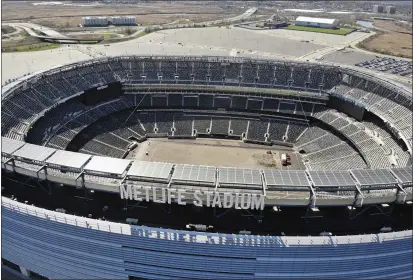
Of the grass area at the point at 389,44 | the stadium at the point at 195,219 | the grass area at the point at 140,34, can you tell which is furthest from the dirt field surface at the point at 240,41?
the stadium at the point at 195,219

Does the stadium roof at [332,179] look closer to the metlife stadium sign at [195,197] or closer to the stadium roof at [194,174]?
the metlife stadium sign at [195,197]

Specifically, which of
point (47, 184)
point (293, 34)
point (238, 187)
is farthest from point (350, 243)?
point (293, 34)

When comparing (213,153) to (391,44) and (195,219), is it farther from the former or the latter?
(391,44)

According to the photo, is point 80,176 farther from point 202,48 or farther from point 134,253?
point 202,48

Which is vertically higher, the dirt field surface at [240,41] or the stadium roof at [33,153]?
the dirt field surface at [240,41]

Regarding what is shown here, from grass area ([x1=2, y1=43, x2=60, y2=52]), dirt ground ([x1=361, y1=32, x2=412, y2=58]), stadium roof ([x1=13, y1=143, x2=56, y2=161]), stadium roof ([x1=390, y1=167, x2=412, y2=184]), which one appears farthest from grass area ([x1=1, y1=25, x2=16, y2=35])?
stadium roof ([x1=390, y1=167, x2=412, y2=184])

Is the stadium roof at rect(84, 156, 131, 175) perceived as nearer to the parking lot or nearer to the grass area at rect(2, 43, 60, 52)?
the parking lot
